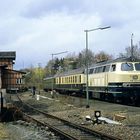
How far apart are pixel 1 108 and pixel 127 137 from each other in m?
11.7

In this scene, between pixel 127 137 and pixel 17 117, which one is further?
pixel 17 117

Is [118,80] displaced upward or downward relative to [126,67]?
downward

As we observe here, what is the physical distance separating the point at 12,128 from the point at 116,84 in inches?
559

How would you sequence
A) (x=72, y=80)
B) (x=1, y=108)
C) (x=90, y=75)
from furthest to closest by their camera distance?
(x=72, y=80) < (x=90, y=75) < (x=1, y=108)

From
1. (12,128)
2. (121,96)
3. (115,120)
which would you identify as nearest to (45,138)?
(12,128)

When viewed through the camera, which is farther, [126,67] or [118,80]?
[126,67]

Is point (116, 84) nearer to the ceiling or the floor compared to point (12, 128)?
nearer to the ceiling

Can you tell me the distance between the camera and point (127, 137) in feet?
53.3

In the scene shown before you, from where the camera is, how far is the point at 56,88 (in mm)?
73250

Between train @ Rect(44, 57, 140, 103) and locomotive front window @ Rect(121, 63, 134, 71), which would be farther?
locomotive front window @ Rect(121, 63, 134, 71)

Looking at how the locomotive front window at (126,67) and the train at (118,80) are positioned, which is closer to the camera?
the train at (118,80)

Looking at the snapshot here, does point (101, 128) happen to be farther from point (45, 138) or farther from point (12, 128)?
point (12, 128)

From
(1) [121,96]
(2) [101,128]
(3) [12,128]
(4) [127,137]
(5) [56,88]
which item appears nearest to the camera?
(4) [127,137]

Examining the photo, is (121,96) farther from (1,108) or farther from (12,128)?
(12,128)
